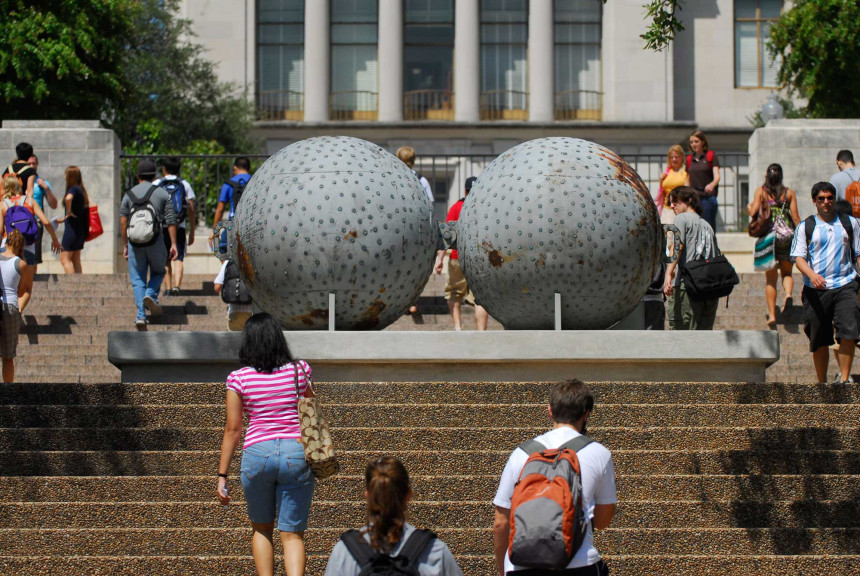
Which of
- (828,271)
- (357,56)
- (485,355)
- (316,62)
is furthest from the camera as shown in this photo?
(357,56)

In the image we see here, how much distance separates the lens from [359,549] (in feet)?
16.7

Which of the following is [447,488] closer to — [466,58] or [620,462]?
[620,462]

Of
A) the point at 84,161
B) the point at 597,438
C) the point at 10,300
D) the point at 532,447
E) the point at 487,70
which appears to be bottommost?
the point at 597,438

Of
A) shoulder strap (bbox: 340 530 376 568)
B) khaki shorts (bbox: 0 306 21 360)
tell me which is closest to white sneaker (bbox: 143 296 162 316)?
khaki shorts (bbox: 0 306 21 360)

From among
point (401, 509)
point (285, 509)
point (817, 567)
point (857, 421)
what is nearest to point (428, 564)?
point (401, 509)

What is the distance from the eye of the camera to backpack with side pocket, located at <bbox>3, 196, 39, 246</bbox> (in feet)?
48.2

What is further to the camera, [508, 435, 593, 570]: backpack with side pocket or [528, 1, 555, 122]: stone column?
[528, 1, 555, 122]: stone column

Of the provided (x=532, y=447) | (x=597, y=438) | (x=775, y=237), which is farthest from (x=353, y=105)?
(x=532, y=447)

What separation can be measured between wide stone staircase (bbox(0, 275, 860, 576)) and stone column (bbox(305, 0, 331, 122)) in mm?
32999

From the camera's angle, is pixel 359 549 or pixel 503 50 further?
pixel 503 50

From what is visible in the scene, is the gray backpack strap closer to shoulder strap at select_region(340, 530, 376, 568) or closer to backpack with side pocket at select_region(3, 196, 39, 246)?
shoulder strap at select_region(340, 530, 376, 568)

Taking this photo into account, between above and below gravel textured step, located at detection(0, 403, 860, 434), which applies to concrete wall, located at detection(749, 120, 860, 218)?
above

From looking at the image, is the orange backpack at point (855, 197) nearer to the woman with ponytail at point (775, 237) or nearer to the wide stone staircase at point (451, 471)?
the woman with ponytail at point (775, 237)

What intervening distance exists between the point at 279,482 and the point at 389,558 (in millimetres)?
1818
